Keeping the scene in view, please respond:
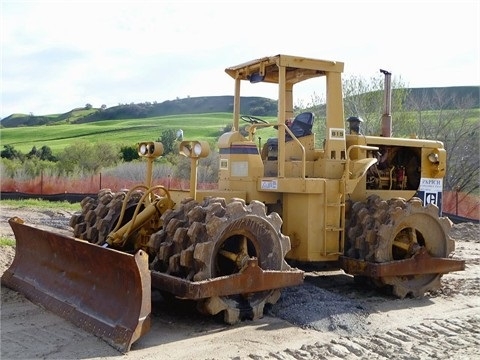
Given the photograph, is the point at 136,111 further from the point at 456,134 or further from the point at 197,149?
the point at 197,149

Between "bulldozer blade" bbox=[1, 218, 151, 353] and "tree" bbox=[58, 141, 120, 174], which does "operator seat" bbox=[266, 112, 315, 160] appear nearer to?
"bulldozer blade" bbox=[1, 218, 151, 353]

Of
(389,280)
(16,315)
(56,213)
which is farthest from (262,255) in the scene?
(56,213)

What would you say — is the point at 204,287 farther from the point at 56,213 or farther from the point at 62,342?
the point at 56,213

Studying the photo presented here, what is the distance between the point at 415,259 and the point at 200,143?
3.26m

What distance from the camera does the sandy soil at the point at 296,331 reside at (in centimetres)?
544

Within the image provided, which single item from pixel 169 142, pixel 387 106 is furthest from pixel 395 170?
pixel 169 142

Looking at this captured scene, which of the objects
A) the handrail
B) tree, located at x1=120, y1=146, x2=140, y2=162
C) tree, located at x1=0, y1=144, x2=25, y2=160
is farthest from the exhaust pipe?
tree, located at x1=0, y1=144, x2=25, y2=160

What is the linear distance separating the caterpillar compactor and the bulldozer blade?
0.01m

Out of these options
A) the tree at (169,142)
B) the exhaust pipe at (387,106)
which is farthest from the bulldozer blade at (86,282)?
the tree at (169,142)

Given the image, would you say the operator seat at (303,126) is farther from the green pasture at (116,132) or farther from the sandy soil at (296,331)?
the green pasture at (116,132)

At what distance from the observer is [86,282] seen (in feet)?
20.9

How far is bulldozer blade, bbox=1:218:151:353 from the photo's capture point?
552 centimetres

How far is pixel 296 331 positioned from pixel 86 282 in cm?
227

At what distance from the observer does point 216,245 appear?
6.25 meters
